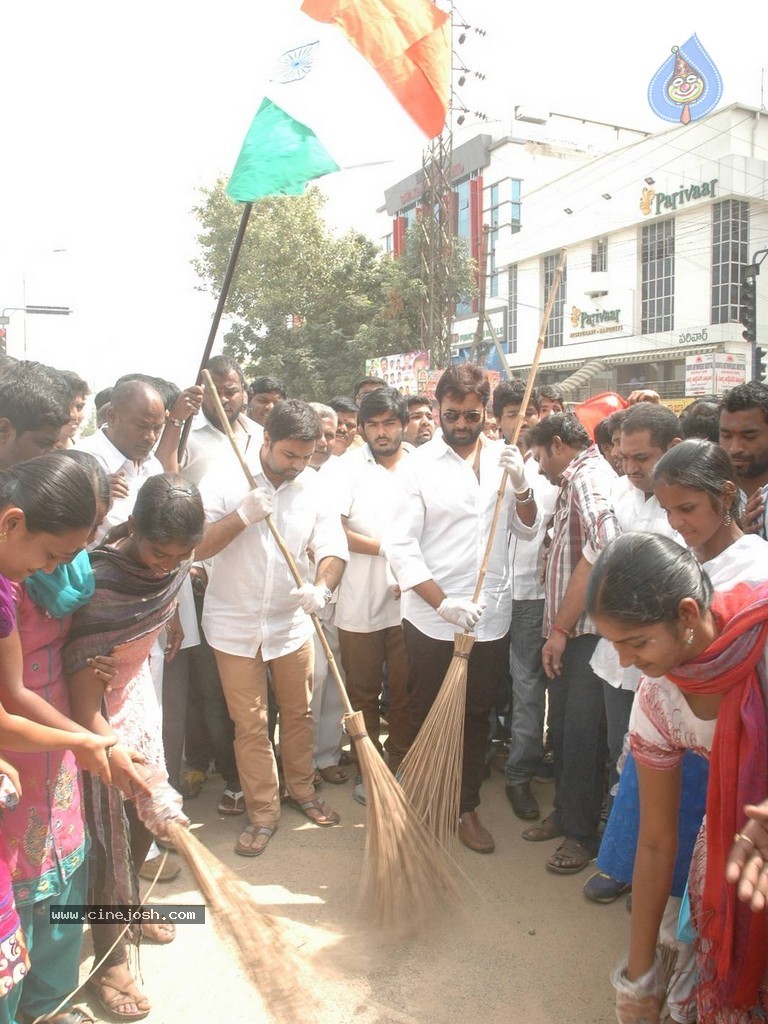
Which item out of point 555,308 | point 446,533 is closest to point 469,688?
point 446,533

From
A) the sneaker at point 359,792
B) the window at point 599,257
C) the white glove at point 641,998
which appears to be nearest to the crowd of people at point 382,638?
the white glove at point 641,998

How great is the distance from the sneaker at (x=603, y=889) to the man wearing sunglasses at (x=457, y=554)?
18.3 inches

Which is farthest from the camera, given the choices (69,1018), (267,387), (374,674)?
(267,387)

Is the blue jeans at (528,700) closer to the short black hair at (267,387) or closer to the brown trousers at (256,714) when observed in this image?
the brown trousers at (256,714)

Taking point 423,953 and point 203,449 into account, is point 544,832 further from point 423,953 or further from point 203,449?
point 203,449

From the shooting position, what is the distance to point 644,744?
1.84 metres

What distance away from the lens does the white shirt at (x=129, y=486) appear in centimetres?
323

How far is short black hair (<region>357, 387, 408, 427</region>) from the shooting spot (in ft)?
13.7

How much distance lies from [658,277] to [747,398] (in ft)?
81.5

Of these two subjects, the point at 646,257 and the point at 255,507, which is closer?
the point at 255,507

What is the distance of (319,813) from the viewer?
3.55 meters

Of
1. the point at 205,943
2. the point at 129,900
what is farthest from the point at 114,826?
the point at 205,943

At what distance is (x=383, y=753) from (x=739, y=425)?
95.4 inches

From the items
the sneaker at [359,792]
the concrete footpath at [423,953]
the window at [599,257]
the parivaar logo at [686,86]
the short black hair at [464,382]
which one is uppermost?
the parivaar logo at [686,86]
